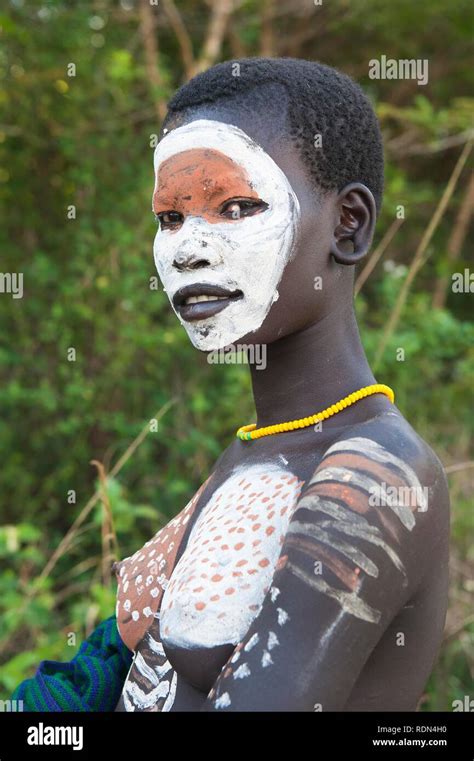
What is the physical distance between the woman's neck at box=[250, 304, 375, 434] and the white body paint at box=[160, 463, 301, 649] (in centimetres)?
14

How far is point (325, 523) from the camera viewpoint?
1.56 meters

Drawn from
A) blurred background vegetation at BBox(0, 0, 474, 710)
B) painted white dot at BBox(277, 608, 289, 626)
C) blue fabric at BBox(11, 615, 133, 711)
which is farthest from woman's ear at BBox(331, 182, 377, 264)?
blurred background vegetation at BBox(0, 0, 474, 710)

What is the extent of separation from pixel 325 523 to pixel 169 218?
0.65 meters

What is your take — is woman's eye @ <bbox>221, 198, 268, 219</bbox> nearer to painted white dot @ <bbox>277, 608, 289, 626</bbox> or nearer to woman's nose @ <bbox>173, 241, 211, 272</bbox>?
woman's nose @ <bbox>173, 241, 211, 272</bbox>

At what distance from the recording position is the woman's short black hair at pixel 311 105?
1.81 m

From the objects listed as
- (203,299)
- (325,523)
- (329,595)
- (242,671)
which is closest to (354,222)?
(203,299)

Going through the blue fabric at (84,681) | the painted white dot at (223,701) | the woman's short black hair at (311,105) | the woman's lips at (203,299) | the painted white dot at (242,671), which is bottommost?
the blue fabric at (84,681)

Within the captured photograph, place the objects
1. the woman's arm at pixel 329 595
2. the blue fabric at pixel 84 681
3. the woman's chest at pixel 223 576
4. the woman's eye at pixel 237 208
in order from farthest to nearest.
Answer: the blue fabric at pixel 84 681
the woman's eye at pixel 237 208
the woman's chest at pixel 223 576
the woman's arm at pixel 329 595

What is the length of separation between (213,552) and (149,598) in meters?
0.28

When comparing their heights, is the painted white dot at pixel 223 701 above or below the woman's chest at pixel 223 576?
below

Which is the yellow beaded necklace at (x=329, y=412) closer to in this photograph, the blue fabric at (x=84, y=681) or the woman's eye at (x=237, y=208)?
the woman's eye at (x=237, y=208)

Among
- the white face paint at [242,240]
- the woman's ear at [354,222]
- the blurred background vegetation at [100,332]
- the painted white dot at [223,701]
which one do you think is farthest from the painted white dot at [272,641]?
the blurred background vegetation at [100,332]

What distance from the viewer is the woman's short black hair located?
181cm

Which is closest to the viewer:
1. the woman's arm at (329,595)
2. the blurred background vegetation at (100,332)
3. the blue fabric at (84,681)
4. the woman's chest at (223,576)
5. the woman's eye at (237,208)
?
the woman's arm at (329,595)
